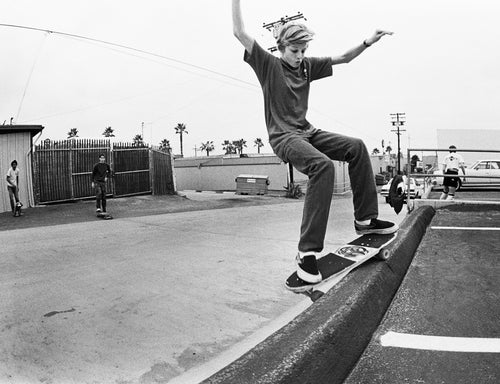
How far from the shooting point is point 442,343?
2631 millimetres

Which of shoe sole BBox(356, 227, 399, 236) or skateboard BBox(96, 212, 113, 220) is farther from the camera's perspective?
skateboard BBox(96, 212, 113, 220)

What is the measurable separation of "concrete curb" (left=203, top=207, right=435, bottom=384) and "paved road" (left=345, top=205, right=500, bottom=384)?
0.10m

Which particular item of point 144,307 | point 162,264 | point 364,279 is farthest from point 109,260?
point 364,279

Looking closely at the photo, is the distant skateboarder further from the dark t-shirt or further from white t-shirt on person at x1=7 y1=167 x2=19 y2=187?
the dark t-shirt

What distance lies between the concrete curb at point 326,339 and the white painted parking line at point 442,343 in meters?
0.16

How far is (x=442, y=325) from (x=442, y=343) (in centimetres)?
35

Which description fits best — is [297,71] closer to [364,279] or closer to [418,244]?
[364,279]

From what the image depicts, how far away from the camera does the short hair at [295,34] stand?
3070 millimetres

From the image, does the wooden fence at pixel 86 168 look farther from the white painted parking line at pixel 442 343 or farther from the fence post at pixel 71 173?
the white painted parking line at pixel 442 343

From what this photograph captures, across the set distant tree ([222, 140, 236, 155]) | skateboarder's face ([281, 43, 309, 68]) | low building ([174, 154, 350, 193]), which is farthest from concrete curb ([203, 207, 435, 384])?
distant tree ([222, 140, 236, 155])

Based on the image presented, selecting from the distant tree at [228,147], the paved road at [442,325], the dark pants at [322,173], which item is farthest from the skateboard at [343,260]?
the distant tree at [228,147]

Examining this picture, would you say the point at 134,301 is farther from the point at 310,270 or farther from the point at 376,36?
the point at 376,36

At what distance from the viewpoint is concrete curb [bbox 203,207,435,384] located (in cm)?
182

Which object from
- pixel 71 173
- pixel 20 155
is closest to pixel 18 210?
pixel 20 155
